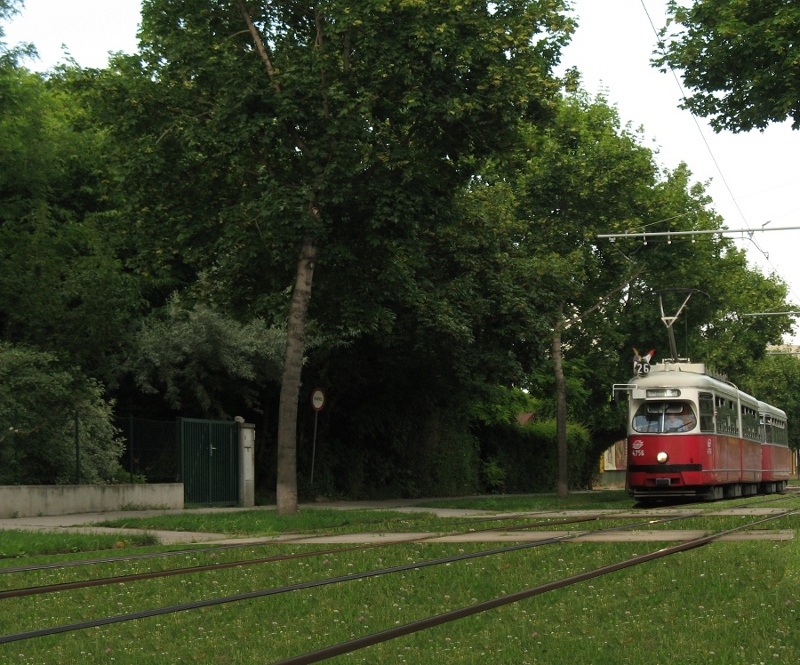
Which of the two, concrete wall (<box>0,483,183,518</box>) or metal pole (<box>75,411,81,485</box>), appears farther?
metal pole (<box>75,411,81,485</box>)

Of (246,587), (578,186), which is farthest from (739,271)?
(246,587)

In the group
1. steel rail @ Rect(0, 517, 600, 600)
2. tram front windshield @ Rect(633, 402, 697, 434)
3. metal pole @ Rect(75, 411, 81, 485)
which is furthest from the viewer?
tram front windshield @ Rect(633, 402, 697, 434)

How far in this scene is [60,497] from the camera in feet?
75.4

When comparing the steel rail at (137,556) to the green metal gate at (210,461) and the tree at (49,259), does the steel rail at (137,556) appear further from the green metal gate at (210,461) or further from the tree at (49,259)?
the tree at (49,259)

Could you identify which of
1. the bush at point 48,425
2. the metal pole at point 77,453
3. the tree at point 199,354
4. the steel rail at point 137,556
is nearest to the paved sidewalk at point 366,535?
the steel rail at point 137,556

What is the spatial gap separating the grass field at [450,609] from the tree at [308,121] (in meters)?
10.6

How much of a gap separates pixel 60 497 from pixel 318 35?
10.1m

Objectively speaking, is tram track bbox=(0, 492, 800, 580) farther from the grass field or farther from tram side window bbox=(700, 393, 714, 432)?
tram side window bbox=(700, 393, 714, 432)

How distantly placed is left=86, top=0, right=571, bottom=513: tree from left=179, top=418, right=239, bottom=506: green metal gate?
4.65 meters

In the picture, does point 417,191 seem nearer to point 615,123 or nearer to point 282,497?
point 282,497

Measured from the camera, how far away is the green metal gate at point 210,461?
90.0 ft

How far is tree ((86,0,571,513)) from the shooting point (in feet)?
70.9

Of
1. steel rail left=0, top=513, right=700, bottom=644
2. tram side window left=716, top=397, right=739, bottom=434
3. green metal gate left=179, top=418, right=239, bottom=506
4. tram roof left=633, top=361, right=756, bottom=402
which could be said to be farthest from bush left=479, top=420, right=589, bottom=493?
steel rail left=0, top=513, right=700, bottom=644

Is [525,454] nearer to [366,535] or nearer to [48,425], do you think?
[48,425]
